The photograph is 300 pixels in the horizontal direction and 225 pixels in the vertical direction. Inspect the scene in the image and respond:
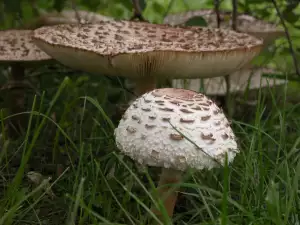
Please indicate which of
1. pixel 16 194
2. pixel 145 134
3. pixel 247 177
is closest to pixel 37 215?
pixel 16 194

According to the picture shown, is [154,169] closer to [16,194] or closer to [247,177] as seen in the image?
[247,177]

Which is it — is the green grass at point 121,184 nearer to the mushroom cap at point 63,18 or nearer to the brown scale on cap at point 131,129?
the brown scale on cap at point 131,129

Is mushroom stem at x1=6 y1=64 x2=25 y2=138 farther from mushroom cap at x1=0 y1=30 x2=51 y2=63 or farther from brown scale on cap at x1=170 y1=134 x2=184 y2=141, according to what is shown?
brown scale on cap at x1=170 y1=134 x2=184 y2=141

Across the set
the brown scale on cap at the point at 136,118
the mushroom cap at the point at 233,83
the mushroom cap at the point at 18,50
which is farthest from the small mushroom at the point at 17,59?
the brown scale on cap at the point at 136,118

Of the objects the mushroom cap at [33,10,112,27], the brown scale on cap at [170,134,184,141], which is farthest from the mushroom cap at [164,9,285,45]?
the brown scale on cap at [170,134,184,141]

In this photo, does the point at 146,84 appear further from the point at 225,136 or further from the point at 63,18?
the point at 63,18

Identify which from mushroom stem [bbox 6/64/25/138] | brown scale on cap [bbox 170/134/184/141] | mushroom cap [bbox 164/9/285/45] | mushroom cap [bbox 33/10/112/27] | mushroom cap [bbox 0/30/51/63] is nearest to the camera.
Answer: brown scale on cap [bbox 170/134/184/141]
